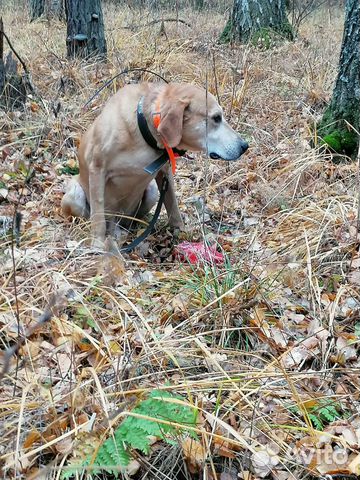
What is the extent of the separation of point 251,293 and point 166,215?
2.03m

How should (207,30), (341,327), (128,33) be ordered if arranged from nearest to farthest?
(341,327) → (128,33) → (207,30)

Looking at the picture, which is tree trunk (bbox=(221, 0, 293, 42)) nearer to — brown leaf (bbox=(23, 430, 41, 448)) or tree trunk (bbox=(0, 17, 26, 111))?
→ tree trunk (bbox=(0, 17, 26, 111))

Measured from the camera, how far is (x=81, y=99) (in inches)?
254

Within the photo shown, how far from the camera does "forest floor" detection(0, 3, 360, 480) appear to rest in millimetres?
1953

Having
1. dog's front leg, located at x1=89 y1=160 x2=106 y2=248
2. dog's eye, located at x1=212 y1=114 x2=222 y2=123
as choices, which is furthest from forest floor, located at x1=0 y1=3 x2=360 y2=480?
dog's eye, located at x1=212 y1=114 x2=222 y2=123

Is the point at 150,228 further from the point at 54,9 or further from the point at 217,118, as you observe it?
the point at 54,9

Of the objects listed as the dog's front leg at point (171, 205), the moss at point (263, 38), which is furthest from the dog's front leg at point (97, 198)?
Result: the moss at point (263, 38)

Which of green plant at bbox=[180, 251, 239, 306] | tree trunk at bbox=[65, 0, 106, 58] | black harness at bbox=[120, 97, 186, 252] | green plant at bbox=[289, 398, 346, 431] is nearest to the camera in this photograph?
green plant at bbox=[289, 398, 346, 431]

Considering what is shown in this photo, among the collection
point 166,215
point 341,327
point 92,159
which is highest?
point 92,159

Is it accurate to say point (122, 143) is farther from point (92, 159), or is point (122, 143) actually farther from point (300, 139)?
point (300, 139)

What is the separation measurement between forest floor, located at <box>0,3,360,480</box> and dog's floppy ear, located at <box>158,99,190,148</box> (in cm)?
82

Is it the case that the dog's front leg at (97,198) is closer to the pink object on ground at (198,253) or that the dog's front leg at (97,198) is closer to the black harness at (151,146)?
the black harness at (151,146)

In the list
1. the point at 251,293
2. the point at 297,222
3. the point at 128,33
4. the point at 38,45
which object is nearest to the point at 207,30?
the point at 128,33

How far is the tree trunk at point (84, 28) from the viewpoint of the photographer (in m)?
7.93
